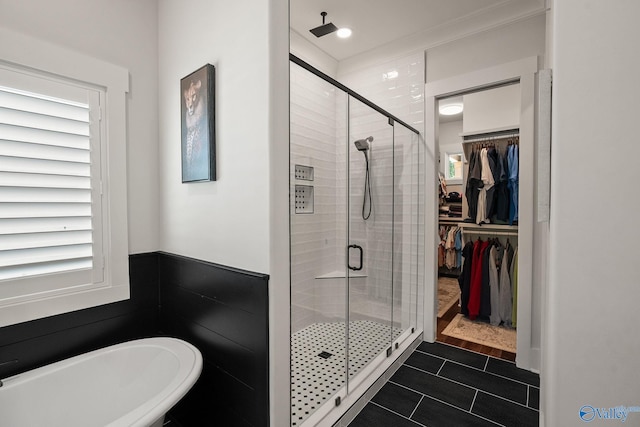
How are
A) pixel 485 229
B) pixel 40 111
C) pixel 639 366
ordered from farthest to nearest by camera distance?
pixel 485 229, pixel 40 111, pixel 639 366

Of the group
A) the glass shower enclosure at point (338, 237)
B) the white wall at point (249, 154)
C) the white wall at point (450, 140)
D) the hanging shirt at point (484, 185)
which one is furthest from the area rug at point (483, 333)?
the white wall at point (450, 140)

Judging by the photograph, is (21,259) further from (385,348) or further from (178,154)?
(385,348)

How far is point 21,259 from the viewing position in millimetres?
1383

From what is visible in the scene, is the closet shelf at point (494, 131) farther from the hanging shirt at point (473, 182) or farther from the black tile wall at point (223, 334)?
the black tile wall at point (223, 334)

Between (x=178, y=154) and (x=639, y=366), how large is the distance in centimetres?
216

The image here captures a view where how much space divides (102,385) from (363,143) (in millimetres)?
2273

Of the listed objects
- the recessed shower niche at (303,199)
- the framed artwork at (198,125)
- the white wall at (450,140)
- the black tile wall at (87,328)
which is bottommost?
the black tile wall at (87,328)

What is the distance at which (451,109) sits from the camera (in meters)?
4.59

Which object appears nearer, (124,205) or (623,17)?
(623,17)

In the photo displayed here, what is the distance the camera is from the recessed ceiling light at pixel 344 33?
2.65 m

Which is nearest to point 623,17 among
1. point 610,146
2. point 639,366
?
point 610,146

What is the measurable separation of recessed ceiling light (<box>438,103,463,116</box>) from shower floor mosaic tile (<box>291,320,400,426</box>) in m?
3.65

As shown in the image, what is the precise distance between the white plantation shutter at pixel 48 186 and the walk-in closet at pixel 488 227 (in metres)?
3.02

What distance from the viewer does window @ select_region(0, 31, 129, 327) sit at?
1354 mm
